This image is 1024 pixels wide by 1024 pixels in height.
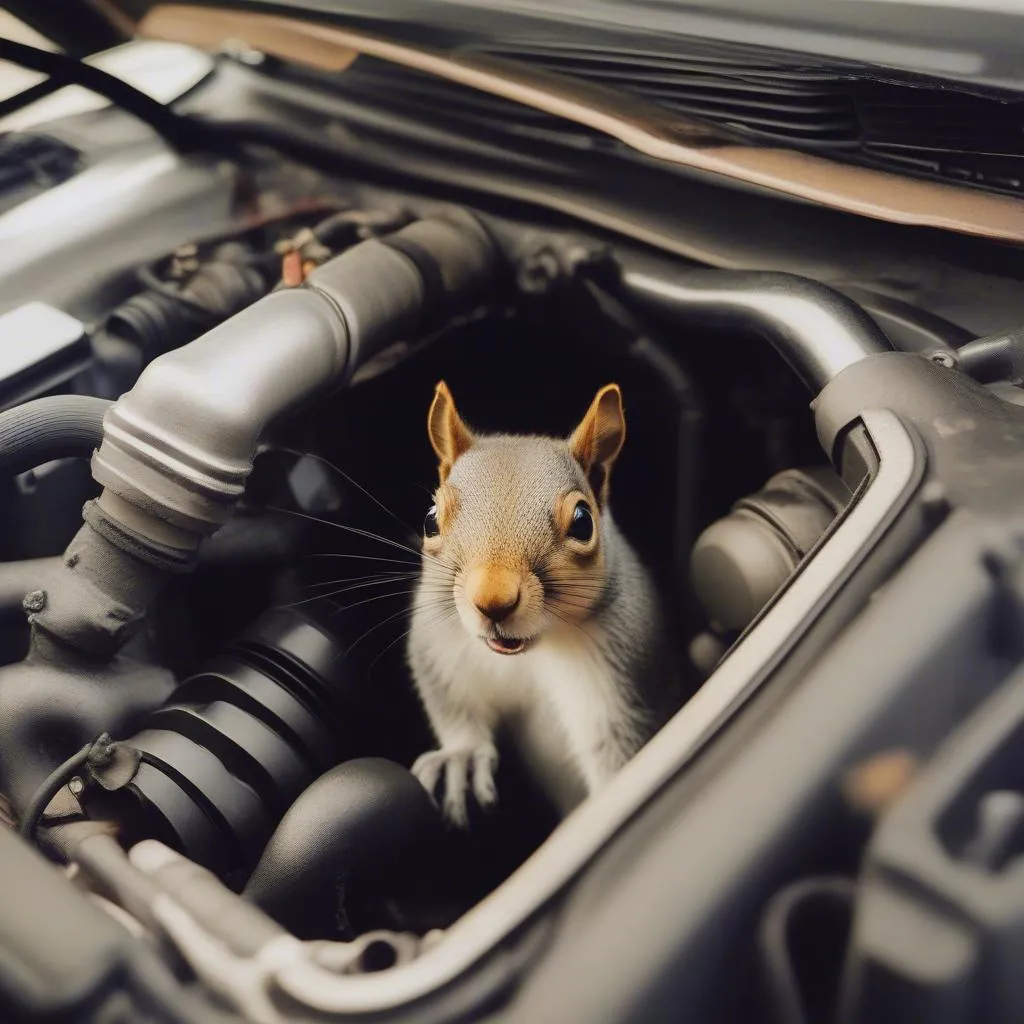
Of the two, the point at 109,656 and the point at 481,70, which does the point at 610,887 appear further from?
the point at 481,70

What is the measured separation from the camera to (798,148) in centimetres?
67

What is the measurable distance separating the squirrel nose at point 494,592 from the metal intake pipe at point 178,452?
0.16 metres

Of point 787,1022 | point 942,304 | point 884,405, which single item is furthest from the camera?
point 942,304

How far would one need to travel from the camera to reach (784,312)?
634 millimetres

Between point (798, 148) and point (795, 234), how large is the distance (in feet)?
0.17

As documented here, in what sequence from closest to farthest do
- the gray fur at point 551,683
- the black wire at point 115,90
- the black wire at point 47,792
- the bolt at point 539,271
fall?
the black wire at point 47,792 < the gray fur at point 551,683 < the bolt at point 539,271 < the black wire at point 115,90

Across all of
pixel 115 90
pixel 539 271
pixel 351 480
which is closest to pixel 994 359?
pixel 539 271

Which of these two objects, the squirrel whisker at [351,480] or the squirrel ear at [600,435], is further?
Result: the squirrel whisker at [351,480]

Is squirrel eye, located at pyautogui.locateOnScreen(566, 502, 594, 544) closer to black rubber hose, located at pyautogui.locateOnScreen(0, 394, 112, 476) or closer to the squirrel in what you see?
the squirrel

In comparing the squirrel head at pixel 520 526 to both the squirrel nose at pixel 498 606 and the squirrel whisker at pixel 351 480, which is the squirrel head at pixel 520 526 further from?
the squirrel whisker at pixel 351 480

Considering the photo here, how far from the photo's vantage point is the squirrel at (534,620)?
57 centimetres

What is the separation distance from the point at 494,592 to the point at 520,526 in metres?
0.05

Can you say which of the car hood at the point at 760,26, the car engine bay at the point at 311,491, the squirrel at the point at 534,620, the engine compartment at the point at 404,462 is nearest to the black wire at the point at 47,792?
the car engine bay at the point at 311,491

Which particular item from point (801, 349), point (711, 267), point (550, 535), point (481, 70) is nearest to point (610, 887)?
point (550, 535)
